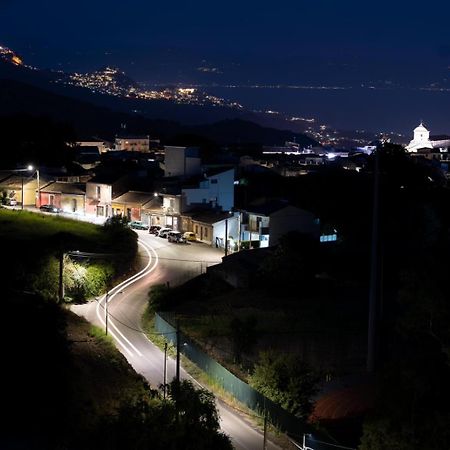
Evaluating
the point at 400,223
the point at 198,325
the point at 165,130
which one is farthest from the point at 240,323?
the point at 165,130

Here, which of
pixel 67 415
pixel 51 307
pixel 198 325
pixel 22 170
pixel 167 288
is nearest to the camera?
pixel 67 415

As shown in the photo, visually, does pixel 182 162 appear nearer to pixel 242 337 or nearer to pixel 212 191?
pixel 212 191

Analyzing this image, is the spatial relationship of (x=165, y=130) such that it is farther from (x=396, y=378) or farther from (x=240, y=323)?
(x=396, y=378)

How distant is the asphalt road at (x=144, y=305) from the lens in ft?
30.6

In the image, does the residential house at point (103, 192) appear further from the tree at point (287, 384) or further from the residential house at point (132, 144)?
the residential house at point (132, 144)

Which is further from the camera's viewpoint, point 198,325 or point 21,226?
point 21,226

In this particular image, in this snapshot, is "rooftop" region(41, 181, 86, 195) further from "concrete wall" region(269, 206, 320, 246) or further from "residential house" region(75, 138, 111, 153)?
"residential house" region(75, 138, 111, 153)

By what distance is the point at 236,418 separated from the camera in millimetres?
9539

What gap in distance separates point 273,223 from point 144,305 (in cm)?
719

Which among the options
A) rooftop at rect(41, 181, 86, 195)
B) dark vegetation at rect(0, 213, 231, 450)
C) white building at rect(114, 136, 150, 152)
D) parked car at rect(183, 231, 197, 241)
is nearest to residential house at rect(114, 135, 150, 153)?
white building at rect(114, 136, 150, 152)

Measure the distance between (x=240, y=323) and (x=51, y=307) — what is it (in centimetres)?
320

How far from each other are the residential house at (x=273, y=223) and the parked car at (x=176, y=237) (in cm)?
182

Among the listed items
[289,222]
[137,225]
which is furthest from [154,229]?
[289,222]

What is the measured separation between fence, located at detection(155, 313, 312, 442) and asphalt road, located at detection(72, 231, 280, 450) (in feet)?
0.82
